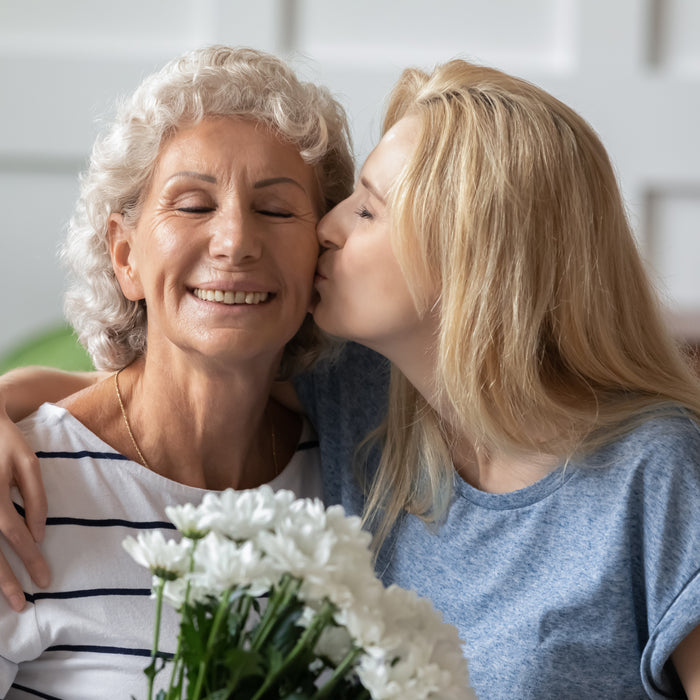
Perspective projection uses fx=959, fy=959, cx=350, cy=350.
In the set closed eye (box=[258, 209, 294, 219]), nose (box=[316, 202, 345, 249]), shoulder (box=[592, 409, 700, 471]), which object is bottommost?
shoulder (box=[592, 409, 700, 471])

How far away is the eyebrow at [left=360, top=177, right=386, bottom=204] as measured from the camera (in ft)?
4.21

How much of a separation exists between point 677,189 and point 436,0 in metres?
0.75

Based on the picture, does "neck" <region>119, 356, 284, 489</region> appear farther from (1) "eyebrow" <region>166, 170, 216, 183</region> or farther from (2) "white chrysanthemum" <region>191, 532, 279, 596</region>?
(2) "white chrysanthemum" <region>191, 532, 279, 596</region>

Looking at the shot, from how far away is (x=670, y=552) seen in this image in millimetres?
1116

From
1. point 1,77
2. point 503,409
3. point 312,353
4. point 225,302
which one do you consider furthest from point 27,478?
point 1,77

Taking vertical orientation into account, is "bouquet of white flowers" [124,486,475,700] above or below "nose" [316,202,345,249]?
below

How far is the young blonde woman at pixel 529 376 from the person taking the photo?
45.6 inches

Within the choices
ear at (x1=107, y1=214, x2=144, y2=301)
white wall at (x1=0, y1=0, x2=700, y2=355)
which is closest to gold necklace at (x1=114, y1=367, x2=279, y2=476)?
ear at (x1=107, y1=214, x2=144, y2=301)

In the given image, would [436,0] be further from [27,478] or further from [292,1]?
[27,478]

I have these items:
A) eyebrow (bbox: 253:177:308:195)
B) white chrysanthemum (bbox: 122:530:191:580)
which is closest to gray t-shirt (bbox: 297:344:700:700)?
eyebrow (bbox: 253:177:308:195)

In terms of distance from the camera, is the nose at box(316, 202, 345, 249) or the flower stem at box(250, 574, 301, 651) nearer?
the flower stem at box(250, 574, 301, 651)

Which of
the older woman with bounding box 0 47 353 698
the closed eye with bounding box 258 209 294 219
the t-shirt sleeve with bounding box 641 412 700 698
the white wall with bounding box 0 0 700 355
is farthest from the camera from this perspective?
the white wall with bounding box 0 0 700 355

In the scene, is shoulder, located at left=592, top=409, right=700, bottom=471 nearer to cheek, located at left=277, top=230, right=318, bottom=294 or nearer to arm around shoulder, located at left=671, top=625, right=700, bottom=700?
arm around shoulder, located at left=671, top=625, right=700, bottom=700

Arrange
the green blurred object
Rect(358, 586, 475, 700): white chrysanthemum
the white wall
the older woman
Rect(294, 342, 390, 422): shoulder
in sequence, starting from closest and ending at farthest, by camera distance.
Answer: Rect(358, 586, 475, 700): white chrysanthemum → the older woman → Rect(294, 342, 390, 422): shoulder → the green blurred object → the white wall
